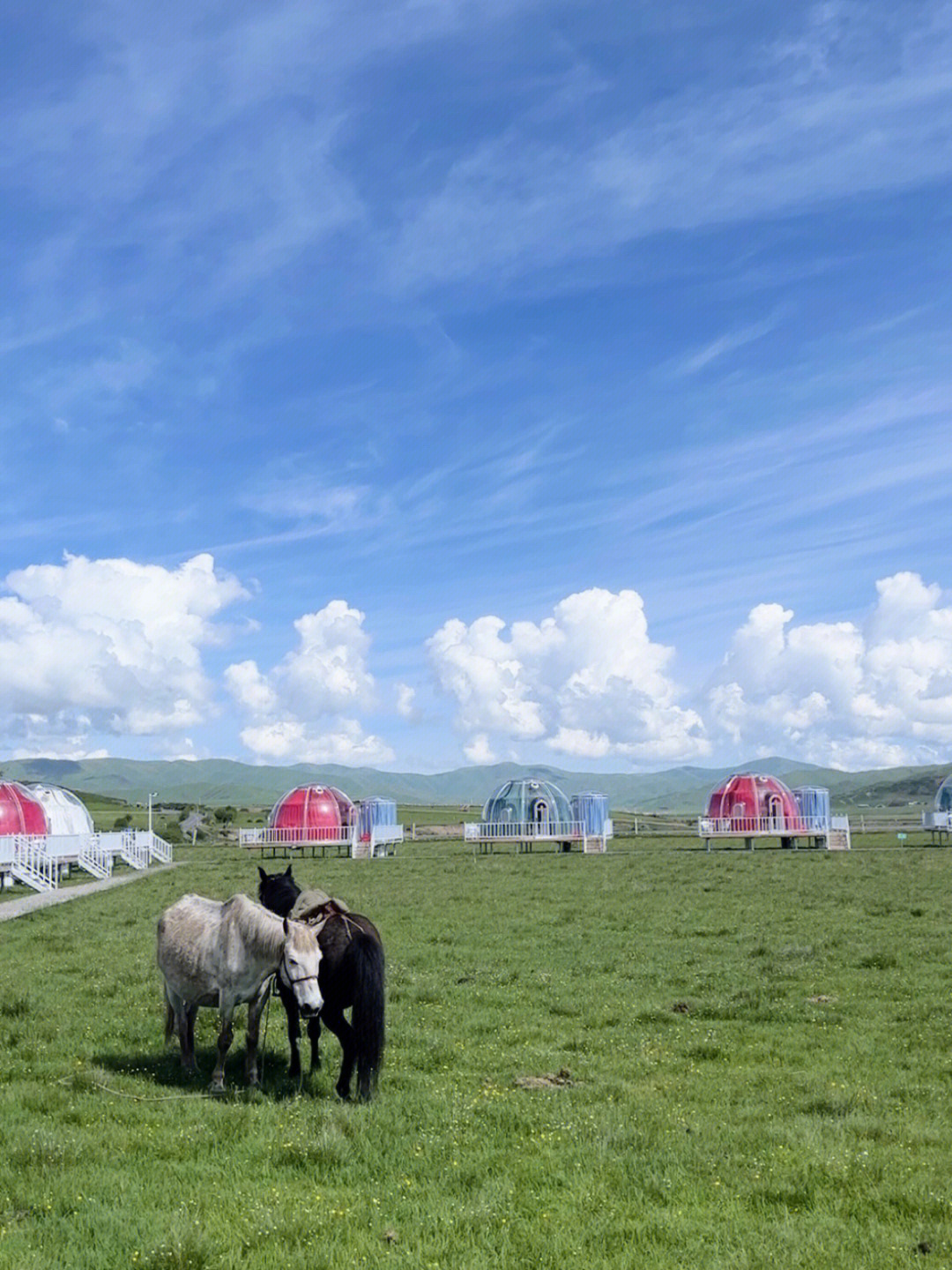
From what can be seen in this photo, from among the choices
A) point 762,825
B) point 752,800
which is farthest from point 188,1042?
point 752,800

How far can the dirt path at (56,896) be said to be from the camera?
2855 centimetres

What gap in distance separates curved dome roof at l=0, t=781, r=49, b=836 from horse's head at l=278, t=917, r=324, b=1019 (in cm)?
3740

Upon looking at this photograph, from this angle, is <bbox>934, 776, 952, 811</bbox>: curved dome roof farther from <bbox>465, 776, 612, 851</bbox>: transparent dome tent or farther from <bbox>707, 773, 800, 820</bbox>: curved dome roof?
<bbox>465, 776, 612, 851</bbox>: transparent dome tent

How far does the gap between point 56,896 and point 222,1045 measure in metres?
25.8

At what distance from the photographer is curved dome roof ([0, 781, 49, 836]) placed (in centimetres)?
4312

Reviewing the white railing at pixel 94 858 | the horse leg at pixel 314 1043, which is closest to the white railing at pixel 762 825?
the white railing at pixel 94 858

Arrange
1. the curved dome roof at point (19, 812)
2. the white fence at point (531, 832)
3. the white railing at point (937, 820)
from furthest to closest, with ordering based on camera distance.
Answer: the white railing at point (937, 820) → the white fence at point (531, 832) → the curved dome roof at point (19, 812)

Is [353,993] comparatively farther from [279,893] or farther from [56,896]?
[56,896]

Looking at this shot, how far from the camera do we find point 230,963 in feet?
33.4

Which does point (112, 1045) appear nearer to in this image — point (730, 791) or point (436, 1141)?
point (436, 1141)

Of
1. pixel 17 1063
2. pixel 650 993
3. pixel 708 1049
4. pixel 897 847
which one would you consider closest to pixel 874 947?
pixel 650 993

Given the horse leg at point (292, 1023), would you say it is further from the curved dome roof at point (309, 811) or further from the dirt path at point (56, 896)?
the curved dome roof at point (309, 811)

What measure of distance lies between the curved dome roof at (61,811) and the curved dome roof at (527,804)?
23739 mm

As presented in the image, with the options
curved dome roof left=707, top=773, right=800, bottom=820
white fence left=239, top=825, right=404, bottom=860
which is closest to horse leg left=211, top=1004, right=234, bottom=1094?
white fence left=239, top=825, right=404, bottom=860
